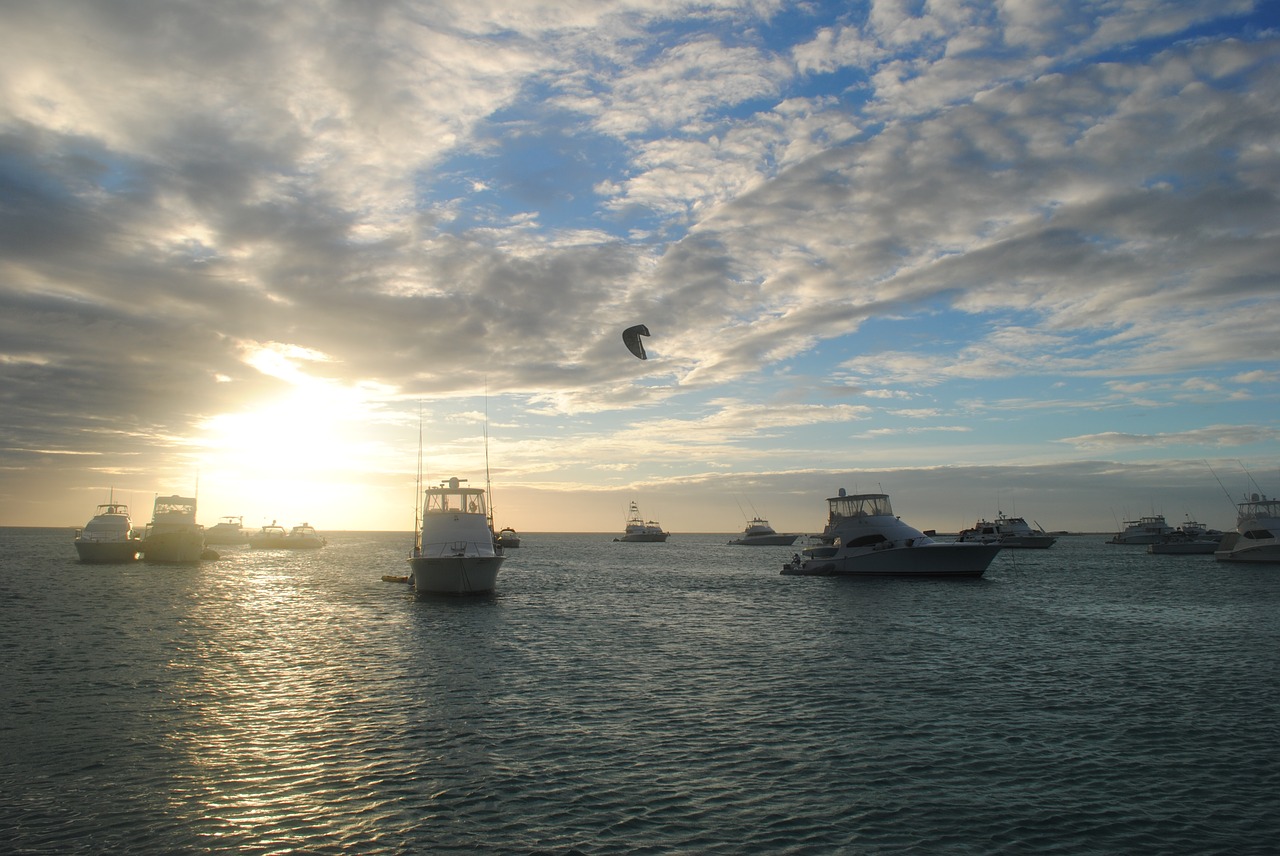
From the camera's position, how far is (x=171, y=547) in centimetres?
9600

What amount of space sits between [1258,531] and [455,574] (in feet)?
282

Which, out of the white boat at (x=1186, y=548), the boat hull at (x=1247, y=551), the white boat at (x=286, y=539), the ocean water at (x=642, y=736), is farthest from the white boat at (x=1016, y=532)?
the white boat at (x=286, y=539)

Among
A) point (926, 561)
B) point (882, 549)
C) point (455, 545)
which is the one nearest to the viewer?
point (455, 545)

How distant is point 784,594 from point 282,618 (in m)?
34.5

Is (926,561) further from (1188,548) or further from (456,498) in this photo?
(1188,548)

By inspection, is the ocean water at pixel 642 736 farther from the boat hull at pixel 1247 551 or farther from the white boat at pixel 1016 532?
the white boat at pixel 1016 532

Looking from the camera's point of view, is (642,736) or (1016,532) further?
(1016,532)

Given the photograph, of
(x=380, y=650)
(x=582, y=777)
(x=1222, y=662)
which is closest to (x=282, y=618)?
(x=380, y=650)

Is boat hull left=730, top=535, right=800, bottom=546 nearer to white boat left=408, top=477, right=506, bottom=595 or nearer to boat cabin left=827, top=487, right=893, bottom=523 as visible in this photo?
boat cabin left=827, top=487, right=893, bottom=523

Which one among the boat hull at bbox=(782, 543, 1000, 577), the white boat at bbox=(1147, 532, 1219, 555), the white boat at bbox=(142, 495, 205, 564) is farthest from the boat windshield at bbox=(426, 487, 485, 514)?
the white boat at bbox=(1147, 532, 1219, 555)

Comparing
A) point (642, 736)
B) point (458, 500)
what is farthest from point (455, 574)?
point (642, 736)

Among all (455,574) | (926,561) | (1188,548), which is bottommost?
(1188,548)

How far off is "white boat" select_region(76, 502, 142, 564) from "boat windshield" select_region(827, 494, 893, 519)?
8597cm

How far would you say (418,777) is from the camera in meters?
15.1
